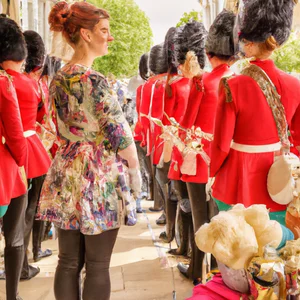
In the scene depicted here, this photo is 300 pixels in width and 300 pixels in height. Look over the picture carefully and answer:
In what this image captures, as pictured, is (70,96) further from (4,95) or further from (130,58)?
(130,58)

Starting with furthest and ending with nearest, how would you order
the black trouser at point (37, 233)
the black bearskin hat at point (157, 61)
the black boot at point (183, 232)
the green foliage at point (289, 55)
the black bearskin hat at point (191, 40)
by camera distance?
the black bearskin hat at point (157, 61) < the black trouser at point (37, 233) < the black boot at point (183, 232) < the black bearskin hat at point (191, 40) < the green foliage at point (289, 55)

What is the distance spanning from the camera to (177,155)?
10.0ft

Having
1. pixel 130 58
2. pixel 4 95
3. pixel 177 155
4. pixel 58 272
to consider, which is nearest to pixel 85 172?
pixel 58 272

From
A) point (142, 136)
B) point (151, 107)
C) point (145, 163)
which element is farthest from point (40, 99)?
point (145, 163)

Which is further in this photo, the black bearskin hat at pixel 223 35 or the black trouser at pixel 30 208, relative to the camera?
the black trouser at pixel 30 208

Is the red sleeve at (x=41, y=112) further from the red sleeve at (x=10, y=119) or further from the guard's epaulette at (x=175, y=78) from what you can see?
the guard's epaulette at (x=175, y=78)

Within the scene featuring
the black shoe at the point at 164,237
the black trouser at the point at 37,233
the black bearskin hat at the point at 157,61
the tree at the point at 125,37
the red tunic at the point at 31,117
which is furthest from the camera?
the tree at the point at 125,37

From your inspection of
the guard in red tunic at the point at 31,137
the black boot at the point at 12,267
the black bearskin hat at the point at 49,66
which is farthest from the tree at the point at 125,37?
the black boot at the point at 12,267

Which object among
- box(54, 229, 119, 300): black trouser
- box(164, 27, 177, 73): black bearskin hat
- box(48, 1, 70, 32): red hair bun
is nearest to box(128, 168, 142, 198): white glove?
box(54, 229, 119, 300): black trouser

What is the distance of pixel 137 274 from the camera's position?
348 cm

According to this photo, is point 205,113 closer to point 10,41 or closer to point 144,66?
point 10,41

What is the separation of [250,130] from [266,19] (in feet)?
1.51

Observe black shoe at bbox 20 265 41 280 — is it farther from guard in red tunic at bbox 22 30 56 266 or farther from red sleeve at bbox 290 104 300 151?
red sleeve at bbox 290 104 300 151

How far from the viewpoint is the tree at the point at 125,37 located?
5125mm
